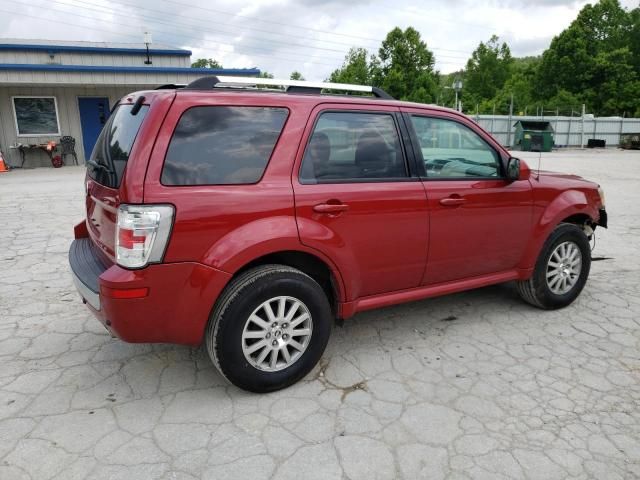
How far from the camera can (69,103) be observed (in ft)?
58.3

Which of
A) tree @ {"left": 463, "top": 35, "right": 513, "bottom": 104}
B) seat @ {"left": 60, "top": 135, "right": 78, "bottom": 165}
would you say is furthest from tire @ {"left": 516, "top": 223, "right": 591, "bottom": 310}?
tree @ {"left": 463, "top": 35, "right": 513, "bottom": 104}

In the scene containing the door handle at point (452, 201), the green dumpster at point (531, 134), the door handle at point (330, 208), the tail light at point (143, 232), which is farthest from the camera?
the green dumpster at point (531, 134)

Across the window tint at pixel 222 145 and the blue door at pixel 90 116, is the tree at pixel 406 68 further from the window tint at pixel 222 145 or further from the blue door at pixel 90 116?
the window tint at pixel 222 145

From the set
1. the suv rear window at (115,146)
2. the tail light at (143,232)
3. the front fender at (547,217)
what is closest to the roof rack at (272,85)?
the suv rear window at (115,146)

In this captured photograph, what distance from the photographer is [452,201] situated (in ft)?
11.8

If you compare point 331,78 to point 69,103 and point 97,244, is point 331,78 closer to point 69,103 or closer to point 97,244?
point 69,103

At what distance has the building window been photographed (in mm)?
17266

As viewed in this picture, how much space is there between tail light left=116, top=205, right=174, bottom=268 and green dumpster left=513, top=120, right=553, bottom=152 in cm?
2582

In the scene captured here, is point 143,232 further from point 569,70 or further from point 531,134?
point 569,70

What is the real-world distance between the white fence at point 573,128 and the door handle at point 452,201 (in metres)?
27.2

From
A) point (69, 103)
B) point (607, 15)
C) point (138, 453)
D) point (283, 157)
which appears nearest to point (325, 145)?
point (283, 157)

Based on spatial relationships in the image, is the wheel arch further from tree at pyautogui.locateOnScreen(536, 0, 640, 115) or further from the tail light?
tree at pyautogui.locateOnScreen(536, 0, 640, 115)

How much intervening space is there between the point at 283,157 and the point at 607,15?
208ft

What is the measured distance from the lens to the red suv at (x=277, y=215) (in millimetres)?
2672
